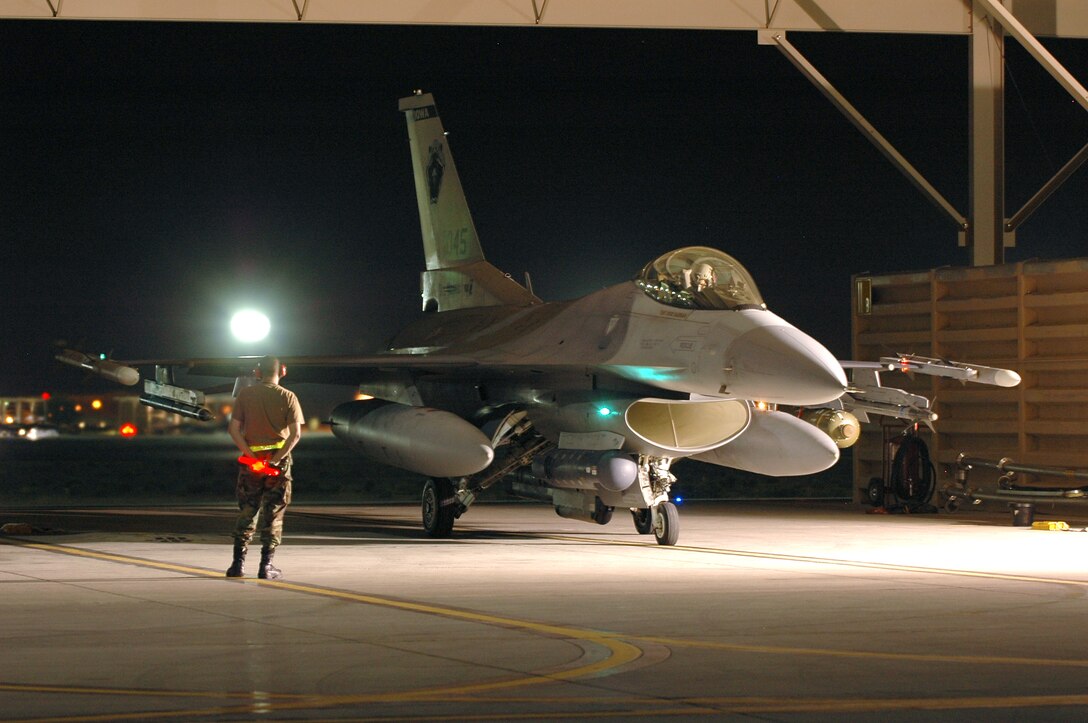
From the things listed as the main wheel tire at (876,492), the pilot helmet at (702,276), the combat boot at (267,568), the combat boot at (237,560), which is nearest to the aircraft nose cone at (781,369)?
the pilot helmet at (702,276)

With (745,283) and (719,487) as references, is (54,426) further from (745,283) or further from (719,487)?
(745,283)

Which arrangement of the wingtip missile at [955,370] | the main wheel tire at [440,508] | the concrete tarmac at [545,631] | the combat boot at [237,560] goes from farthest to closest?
the wingtip missile at [955,370], the main wheel tire at [440,508], the combat boot at [237,560], the concrete tarmac at [545,631]

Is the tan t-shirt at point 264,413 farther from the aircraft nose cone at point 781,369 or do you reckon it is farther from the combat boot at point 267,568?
the aircraft nose cone at point 781,369

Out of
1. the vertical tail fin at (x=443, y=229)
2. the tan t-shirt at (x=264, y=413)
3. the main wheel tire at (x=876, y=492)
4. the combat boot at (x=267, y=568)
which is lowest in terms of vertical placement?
the combat boot at (x=267, y=568)

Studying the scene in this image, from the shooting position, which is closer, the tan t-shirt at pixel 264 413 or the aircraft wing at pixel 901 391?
the tan t-shirt at pixel 264 413

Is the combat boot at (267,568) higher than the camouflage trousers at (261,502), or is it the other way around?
the camouflage trousers at (261,502)

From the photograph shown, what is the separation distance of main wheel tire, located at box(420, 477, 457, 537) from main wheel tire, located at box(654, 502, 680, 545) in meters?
2.40

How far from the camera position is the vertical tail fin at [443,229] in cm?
1897

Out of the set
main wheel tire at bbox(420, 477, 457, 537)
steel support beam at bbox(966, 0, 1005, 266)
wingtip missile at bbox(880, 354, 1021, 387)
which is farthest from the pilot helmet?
steel support beam at bbox(966, 0, 1005, 266)

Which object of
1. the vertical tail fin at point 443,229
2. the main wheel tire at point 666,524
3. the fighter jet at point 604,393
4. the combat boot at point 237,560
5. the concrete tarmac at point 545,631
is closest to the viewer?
the concrete tarmac at point 545,631

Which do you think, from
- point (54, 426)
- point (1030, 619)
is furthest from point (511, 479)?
point (54, 426)

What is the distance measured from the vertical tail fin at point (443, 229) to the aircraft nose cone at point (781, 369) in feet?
19.1

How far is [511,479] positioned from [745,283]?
11.9ft

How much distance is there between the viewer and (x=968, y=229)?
69.6 ft
